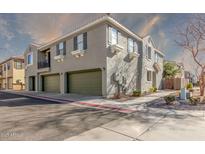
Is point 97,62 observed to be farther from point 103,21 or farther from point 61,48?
point 61,48

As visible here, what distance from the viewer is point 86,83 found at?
1370 centimetres

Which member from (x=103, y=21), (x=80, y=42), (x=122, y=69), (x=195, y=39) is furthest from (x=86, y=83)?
(x=195, y=39)

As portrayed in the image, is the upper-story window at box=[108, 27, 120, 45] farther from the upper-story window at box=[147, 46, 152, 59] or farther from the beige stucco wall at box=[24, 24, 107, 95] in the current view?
the upper-story window at box=[147, 46, 152, 59]

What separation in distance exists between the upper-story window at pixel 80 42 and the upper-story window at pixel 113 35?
236cm

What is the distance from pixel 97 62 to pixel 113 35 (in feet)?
8.80

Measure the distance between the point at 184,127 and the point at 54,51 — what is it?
15.2m

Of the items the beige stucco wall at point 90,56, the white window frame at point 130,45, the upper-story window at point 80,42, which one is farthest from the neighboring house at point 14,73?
the white window frame at point 130,45

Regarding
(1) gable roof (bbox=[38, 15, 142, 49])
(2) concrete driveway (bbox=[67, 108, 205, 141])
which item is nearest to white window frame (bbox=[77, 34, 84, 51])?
(1) gable roof (bbox=[38, 15, 142, 49])

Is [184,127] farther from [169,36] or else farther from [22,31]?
[22,31]

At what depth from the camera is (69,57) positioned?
48.7ft

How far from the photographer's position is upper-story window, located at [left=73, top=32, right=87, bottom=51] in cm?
1323
